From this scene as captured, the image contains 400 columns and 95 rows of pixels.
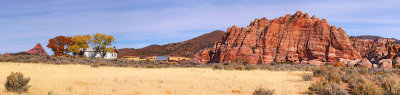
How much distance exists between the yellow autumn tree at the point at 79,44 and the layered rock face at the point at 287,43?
102 feet

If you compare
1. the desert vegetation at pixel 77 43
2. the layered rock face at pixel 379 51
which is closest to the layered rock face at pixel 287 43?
the layered rock face at pixel 379 51

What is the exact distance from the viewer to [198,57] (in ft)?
270

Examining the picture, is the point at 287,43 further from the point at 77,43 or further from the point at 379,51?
the point at 77,43

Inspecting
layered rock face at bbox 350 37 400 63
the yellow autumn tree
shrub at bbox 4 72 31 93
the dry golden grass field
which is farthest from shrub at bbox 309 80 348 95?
the yellow autumn tree

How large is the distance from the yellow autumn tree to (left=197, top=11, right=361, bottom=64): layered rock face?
31024mm

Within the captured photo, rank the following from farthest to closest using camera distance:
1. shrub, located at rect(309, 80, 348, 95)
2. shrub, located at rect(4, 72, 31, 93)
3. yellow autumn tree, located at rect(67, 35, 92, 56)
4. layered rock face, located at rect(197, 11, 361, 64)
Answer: layered rock face, located at rect(197, 11, 361, 64) → yellow autumn tree, located at rect(67, 35, 92, 56) → shrub, located at rect(309, 80, 348, 95) → shrub, located at rect(4, 72, 31, 93)

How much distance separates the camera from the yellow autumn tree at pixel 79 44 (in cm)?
6949

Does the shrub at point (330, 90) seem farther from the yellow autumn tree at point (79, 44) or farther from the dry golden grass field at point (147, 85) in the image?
the yellow autumn tree at point (79, 44)

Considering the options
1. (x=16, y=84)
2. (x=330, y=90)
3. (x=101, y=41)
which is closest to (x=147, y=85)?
(x=16, y=84)

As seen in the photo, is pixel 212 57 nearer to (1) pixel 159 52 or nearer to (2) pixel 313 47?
(2) pixel 313 47

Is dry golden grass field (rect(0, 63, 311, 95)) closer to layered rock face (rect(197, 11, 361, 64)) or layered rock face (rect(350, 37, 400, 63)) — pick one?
layered rock face (rect(197, 11, 361, 64))

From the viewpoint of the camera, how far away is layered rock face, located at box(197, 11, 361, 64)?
74750 mm

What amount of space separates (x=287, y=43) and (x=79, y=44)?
55867 mm

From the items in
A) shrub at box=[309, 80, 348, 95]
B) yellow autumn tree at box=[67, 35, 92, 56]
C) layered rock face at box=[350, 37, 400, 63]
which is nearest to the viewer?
shrub at box=[309, 80, 348, 95]
